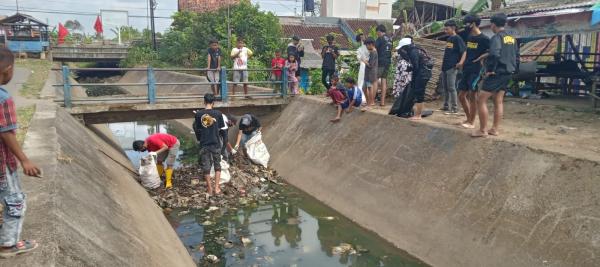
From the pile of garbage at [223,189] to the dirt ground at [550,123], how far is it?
8.35 ft

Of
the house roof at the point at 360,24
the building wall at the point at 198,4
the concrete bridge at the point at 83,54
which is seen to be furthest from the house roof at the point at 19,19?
the house roof at the point at 360,24

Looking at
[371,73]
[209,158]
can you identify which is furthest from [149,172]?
[371,73]

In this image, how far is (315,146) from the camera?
1080 cm

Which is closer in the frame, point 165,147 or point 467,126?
point 467,126

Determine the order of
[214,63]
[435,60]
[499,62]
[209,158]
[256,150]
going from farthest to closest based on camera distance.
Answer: [435,60] < [214,63] < [256,150] < [209,158] < [499,62]

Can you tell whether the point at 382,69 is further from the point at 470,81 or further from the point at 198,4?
the point at 198,4

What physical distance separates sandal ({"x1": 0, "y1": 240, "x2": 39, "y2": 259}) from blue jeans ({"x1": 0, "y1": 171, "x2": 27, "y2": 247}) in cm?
4

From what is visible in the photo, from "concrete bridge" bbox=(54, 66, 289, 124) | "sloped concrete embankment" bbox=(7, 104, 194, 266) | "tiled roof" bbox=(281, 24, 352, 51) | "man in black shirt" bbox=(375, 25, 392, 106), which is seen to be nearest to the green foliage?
"tiled roof" bbox=(281, 24, 352, 51)

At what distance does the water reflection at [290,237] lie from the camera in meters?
6.48

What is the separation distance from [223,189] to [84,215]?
16.3 ft

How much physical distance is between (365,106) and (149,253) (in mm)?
7476

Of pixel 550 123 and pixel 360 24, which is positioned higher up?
pixel 360 24

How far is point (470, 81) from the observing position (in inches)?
295

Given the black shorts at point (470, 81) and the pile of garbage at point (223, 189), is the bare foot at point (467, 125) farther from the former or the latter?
the pile of garbage at point (223, 189)
